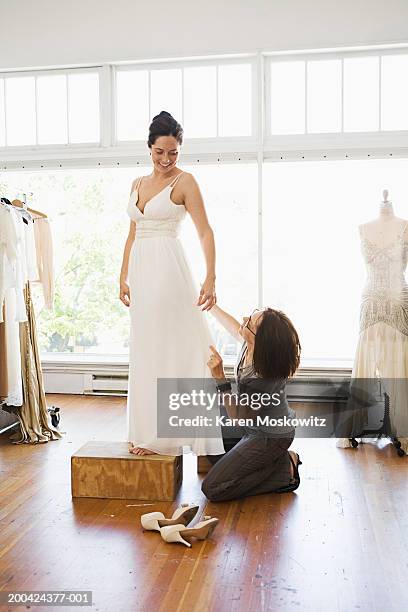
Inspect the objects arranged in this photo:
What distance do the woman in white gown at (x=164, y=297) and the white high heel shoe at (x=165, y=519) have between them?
42 cm

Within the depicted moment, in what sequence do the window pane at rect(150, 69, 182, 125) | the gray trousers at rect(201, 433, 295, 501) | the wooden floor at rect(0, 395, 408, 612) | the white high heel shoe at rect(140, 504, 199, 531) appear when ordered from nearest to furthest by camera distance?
the wooden floor at rect(0, 395, 408, 612), the white high heel shoe at rect(140, 504, 199, 531), the gray trousers at rect(201, 433, 295, 501), the window pane at rect(150, 69, 182, 125)

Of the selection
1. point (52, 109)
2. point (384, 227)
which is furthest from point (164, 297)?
point (52, 109)

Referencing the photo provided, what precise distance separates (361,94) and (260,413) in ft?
10.2

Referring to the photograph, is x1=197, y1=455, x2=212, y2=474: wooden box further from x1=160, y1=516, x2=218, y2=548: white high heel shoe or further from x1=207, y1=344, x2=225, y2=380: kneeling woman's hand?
x1=160, y1=516, x2=218, y2=548: white high heel shoe

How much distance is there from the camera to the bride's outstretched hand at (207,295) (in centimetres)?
307

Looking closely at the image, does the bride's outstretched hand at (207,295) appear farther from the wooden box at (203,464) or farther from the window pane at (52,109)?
the window pane at (52,109)

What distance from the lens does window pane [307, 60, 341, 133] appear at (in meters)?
5.21

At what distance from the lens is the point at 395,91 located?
514cm

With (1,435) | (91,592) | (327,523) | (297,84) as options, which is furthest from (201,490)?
(297,84)

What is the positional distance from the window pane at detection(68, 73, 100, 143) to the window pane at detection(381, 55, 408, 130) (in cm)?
226

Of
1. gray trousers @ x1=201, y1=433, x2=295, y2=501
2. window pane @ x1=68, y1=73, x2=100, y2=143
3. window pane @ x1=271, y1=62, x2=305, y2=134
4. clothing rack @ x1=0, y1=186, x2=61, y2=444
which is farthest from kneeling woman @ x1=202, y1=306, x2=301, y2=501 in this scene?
window pane @ x1=68, y1=73, x2=100, y2=143

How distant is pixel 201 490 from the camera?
121 inches

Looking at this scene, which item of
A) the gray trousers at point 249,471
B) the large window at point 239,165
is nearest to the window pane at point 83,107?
the large window at point 239,165

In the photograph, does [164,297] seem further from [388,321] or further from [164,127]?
[388,321]
